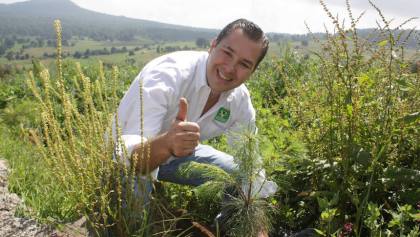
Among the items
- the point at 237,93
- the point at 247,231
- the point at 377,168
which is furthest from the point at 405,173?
the point at 237,93

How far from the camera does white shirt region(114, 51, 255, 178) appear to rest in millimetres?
2838

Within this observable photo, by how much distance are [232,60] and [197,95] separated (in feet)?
1.20

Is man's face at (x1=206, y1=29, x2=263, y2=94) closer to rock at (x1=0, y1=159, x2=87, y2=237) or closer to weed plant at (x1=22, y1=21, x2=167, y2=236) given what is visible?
weed plant at (x1=22, y1=21, x2=167, y2=236)

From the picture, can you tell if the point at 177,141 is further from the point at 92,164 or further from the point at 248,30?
the point at 248,30

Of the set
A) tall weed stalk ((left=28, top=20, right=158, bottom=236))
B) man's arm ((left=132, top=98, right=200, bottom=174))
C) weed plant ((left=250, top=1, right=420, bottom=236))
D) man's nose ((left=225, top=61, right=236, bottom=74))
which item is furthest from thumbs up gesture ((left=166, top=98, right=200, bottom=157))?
man's nose ((left=225, top=61, right=236, bottom=74))

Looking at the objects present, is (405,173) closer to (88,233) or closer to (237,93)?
(237,93)

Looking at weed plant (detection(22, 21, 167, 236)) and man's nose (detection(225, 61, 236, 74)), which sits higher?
man's nose (detection(225, 61, 236, 74))

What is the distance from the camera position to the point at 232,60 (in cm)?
320

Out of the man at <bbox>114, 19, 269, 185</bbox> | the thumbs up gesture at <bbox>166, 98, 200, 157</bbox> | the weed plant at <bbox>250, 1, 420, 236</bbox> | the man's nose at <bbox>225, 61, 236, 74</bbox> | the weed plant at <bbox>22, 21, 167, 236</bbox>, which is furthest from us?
the man's nose at <bbox>225, 61, 236, 74</bbox>

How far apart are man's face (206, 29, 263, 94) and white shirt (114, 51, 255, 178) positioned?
9cm

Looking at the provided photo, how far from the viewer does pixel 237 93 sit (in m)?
3.59

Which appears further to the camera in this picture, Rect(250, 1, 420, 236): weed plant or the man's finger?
Rect(250, 1, 420, 236): weed plant

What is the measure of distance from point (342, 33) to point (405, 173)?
858mm

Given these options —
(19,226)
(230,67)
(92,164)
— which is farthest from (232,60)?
(19,226)
